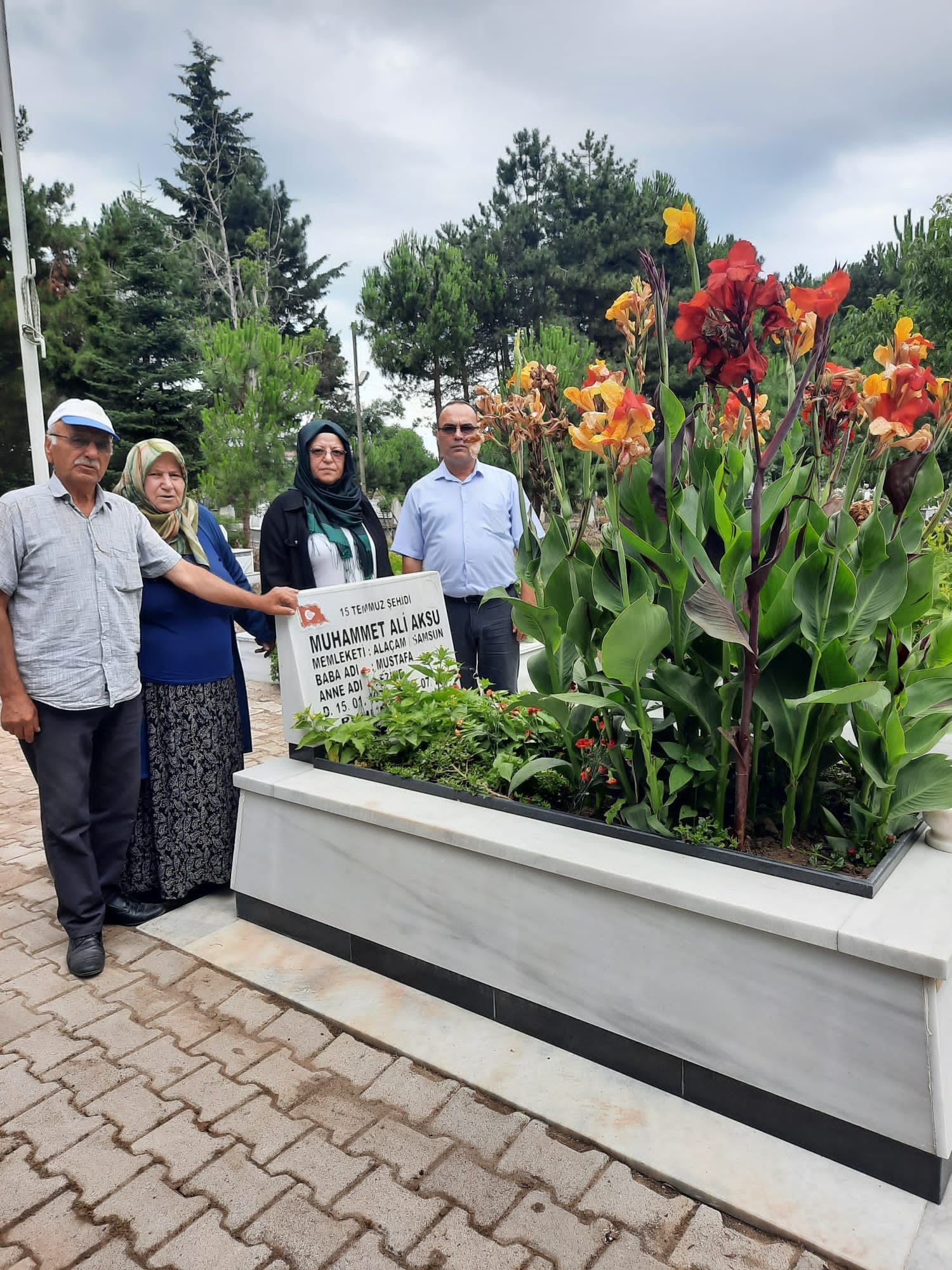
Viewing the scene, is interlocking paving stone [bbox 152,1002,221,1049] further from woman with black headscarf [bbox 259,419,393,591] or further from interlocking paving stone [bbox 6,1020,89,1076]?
woman with black headscarf [bbox 259,419,393,591]

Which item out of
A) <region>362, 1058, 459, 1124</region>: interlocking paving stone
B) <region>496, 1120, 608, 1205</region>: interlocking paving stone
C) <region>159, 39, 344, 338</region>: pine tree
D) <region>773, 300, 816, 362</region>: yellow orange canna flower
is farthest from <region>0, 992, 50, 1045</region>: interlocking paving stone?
<region>159, 39, 344, 338</region>: pine tree

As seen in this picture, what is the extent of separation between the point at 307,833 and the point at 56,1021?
2.61 ft

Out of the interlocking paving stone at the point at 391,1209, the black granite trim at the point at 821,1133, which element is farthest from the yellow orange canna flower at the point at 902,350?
the interlocking paving stone at the point at 391,1209

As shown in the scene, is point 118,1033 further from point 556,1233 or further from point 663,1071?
point 663,1071

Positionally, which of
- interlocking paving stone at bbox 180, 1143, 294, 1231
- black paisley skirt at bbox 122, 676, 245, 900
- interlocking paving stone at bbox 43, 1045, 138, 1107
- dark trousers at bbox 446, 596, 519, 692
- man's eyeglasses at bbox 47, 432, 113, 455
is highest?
man's eyeglasses at bbox 47, 432, 113, 455

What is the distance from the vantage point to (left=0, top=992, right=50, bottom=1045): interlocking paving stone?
2.22m

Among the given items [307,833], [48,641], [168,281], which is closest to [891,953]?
[307,833]

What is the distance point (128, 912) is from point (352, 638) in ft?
3.81

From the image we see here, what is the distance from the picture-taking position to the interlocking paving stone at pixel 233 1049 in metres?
2.07

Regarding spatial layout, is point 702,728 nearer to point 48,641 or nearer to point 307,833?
point 307,833

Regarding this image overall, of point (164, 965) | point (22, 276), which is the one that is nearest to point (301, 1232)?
point (164, 965)

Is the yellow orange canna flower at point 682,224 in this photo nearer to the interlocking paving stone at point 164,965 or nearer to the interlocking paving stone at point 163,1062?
the interlocking paving stone at point 163,1062

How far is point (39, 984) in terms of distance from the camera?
8.09ft

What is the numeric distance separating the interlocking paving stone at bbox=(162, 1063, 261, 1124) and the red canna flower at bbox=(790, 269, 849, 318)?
2016mm
